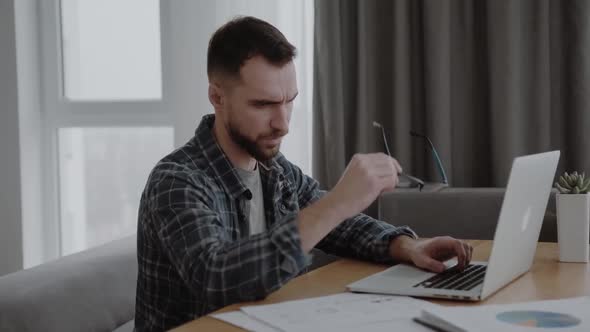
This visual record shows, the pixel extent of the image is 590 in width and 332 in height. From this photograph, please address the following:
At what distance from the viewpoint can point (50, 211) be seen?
366 cm

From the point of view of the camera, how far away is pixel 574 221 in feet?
4.91

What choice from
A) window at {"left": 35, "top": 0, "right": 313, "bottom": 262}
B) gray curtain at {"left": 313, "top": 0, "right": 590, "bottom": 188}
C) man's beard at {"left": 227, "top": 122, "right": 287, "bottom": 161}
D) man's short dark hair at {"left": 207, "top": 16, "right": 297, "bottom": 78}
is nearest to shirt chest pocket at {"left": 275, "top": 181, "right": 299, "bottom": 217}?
man's beard at {"left": 227, "top": 122, "right": 287, "bottom": 161}

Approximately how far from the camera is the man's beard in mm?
1429

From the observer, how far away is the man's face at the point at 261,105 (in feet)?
4.61

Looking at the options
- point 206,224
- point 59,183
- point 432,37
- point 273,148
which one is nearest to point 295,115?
point 432,37

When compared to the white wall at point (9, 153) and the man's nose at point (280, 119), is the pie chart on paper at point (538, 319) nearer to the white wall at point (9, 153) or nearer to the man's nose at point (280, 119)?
the man's nose at point (280, 119)

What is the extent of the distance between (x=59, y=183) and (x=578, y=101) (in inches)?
94.5

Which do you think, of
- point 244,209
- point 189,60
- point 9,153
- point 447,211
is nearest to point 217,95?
point 244,209

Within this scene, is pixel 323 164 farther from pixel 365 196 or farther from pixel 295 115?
pixel 365 196

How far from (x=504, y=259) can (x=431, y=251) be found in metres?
0.25

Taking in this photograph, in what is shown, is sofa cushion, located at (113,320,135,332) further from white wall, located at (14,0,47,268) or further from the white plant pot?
white wall, located at (14,0,47,268)

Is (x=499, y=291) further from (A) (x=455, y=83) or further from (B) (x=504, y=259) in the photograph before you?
(A) (x=455, y=83)

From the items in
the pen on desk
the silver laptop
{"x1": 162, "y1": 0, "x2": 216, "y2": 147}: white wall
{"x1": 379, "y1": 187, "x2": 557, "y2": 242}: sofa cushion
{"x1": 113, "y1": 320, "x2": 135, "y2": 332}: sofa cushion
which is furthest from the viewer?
{"x1": 162, "y1": 0, "x2": 216, "y2": 147}: white wall

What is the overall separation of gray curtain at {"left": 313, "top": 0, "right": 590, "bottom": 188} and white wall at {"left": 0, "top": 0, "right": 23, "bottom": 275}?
4.92 feet
